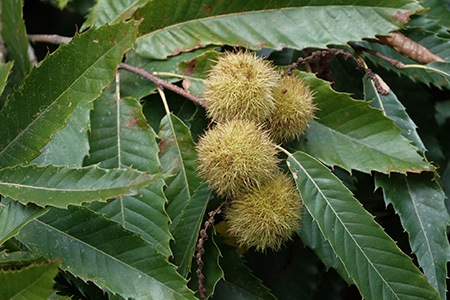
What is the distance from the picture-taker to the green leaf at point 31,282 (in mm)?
888

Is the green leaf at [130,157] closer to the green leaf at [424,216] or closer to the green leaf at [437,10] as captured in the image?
the green leaf at [424,216]

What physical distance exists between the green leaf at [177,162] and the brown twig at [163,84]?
0.06 m

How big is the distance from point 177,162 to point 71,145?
22 cm

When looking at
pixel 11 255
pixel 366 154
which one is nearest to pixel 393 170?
pixel 366 154

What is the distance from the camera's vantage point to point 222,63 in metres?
1.33

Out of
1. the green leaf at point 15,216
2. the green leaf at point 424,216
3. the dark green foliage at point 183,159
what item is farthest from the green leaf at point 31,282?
the green leaf at point 424,216

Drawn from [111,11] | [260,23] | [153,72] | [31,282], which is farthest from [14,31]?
[31,282]

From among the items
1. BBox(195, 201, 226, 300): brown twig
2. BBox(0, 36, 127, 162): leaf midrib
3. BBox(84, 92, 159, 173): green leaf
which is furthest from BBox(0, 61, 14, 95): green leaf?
BBox(195, 201, 226, 300): brown twig

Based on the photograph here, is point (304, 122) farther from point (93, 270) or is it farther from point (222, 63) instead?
point (93, 270)

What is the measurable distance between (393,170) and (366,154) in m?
0.07

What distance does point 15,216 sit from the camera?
1.10 metres

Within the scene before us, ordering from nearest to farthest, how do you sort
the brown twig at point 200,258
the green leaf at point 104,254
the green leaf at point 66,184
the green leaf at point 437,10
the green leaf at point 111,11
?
the green leaf at point 66,184
the green leaf at point 104,254
the brown twig at point 200,258
the green leaf at point 111,11
the green leaf at point 437,10

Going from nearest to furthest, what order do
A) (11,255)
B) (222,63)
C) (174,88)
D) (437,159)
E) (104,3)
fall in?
(11,255) < (222,63) < (174,88) < (104,3) < (437,159)

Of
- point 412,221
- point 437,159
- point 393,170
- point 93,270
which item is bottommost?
point 437,159
